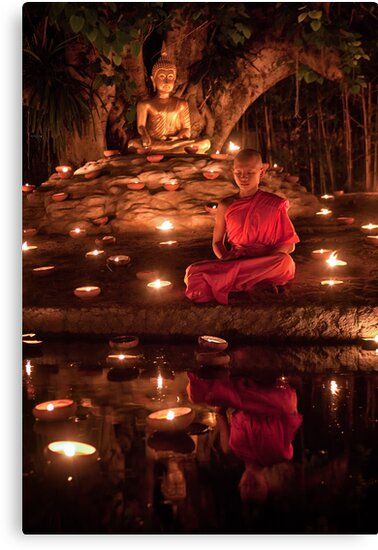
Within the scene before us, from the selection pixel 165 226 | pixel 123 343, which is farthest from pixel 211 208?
pixel 123 343

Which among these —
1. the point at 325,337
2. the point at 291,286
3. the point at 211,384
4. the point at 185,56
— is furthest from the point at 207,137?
the point at 211,384

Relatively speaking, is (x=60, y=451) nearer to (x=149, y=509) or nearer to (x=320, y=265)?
(x=149, y=509)

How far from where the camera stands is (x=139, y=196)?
627 cm

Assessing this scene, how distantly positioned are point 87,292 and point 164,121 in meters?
3.23

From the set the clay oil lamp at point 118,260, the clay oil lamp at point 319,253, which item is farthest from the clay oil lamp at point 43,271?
the clay oil lamp at point 319,253

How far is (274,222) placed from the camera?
436 centimetres

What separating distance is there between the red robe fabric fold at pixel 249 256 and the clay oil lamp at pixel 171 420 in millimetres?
1454

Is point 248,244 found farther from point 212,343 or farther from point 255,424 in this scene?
point 255,424

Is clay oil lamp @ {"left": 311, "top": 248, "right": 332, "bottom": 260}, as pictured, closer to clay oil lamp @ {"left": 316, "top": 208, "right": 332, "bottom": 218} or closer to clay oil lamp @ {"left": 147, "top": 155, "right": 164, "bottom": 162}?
clay oil lamp @ {"left": 316, "top": 208, "right": 332, "bottom": 218}

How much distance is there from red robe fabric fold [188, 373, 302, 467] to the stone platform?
287 centimetres

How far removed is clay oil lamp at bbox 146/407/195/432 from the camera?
2.71 meters

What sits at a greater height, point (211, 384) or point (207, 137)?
point (207, 137)

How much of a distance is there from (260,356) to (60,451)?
147cm

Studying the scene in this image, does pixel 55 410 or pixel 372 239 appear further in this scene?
pixel 372 239
